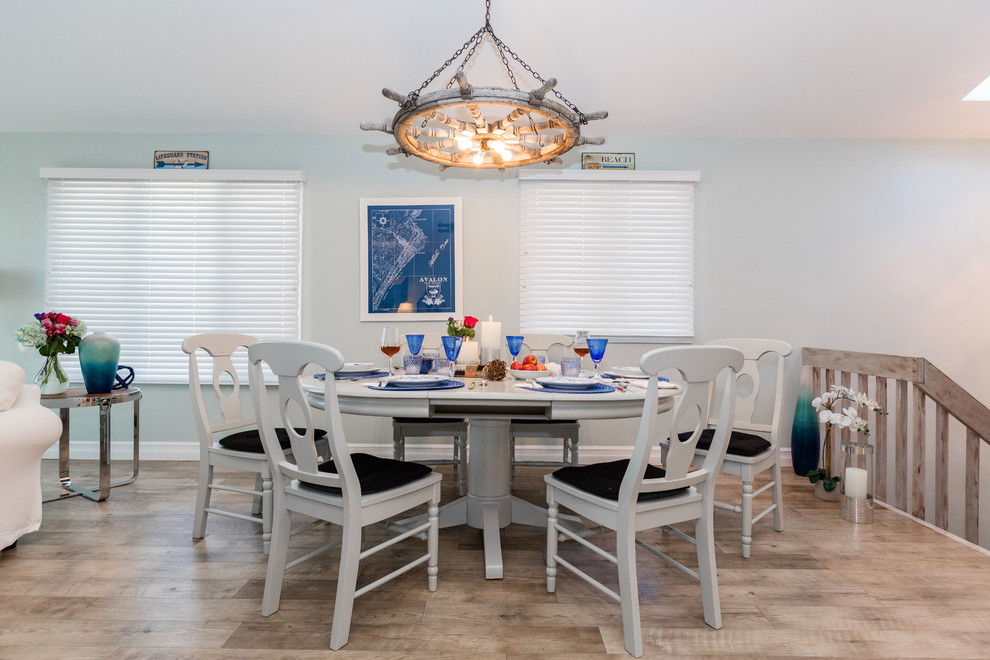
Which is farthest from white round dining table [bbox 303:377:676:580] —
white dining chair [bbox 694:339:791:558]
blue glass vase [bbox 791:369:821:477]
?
blue glass vase [bbox 791:369:821:477]

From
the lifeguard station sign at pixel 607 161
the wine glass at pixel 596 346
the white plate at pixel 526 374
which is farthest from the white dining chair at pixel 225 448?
the lifeguard station sign at pixel 607 161

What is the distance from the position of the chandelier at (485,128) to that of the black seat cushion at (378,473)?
55.0 inches

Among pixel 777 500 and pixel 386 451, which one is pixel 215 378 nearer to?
pixel 386 451

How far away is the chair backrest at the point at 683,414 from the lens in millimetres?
1494

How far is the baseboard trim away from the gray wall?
57mm

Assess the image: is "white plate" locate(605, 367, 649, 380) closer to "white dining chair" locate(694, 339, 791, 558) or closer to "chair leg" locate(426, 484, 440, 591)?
"white dining chair" locate(694, 339, 791, 558)

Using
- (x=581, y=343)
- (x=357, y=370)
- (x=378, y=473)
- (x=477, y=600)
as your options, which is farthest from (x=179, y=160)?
(x=477, y=600)

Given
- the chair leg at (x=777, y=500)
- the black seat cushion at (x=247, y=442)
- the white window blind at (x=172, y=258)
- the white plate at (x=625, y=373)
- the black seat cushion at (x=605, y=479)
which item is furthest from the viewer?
the white window blind at (x=172, y=258)

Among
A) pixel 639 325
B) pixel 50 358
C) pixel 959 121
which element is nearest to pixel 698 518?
pixel 639 325

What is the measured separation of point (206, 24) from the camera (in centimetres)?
294

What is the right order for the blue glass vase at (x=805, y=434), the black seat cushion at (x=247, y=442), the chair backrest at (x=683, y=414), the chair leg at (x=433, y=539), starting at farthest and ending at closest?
the blue glass vase at (x=805, y=434), the black seat cushion at (x=247, y=442), the chair leg at (x=433, y=539), the chair backrest at (x=683, y=414)

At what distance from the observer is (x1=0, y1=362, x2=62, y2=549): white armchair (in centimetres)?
209

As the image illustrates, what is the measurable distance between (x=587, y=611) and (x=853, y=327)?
330 cm

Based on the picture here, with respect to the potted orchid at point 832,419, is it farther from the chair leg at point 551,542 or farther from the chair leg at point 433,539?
the chair leg at point 433,539
